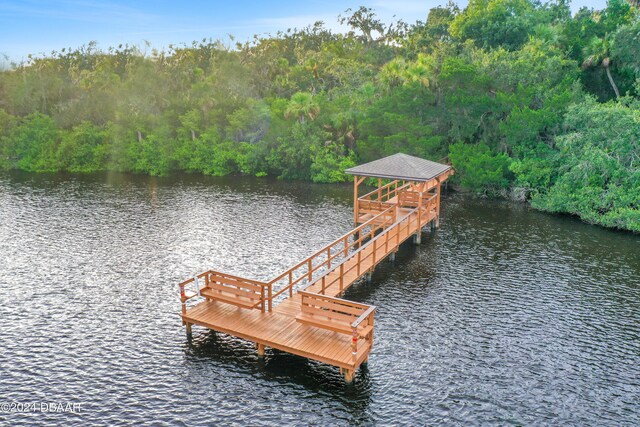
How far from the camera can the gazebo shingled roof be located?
30000 mm

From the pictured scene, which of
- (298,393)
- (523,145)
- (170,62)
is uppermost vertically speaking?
(170,62)

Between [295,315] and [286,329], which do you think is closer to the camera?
[286,329]

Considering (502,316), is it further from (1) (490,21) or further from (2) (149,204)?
(1) (490,21)

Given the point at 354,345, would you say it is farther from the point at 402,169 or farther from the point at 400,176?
the point at 402,169

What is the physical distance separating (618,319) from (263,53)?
58.5 meters

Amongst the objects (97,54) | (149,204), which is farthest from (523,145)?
(97,54)

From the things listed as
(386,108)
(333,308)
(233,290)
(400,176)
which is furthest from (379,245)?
(386,108)

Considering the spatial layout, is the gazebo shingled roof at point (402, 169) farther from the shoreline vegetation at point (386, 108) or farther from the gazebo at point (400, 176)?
the shoreline vegetation at point (386, 108)

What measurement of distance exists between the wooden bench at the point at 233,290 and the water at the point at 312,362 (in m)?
1.51

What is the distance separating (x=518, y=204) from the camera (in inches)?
1612

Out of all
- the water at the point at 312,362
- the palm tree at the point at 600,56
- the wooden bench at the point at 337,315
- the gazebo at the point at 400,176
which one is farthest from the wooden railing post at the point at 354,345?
the palm tree at the point at 600,56

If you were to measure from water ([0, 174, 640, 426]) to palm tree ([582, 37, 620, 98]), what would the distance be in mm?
18386

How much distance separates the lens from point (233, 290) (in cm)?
1903

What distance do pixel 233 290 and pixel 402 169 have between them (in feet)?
50.7
